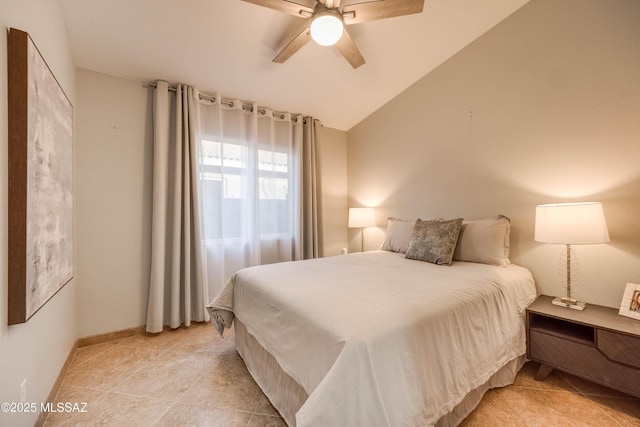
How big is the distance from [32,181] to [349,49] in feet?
6.99

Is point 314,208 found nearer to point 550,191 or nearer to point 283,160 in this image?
point 283,160

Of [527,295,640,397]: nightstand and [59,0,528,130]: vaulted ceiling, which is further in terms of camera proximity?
[59,0,528,130]: vaulted ceiling

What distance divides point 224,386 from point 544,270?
103 inches

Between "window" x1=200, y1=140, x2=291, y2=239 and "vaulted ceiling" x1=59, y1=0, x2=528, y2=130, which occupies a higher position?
"vaulted ceiling" x1=59, y1=0, x2=528, y2=130

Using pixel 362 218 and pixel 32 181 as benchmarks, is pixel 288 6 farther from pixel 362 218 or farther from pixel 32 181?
pixel 362 218

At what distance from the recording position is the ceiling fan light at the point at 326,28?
164 centimetres

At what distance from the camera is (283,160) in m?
3.40

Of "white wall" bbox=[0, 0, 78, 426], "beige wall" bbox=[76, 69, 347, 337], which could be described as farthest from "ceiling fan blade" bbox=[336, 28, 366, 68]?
"beige wall" bbox=[76, 69, 347, 337]

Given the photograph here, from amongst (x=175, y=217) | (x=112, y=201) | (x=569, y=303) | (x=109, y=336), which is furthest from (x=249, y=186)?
(x=569, y=303)

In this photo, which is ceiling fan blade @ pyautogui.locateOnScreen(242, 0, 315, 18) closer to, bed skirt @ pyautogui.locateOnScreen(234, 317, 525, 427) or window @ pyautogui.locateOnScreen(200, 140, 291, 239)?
window @ pyautogui.locateOnScreen(200, 140, 291, 239)

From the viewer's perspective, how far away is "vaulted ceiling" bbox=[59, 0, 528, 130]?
1.92 metres

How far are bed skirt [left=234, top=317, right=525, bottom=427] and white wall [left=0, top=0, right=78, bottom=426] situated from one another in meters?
1.08

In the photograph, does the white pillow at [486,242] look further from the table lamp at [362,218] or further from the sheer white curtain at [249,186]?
the sheer white curtain at [249,186]

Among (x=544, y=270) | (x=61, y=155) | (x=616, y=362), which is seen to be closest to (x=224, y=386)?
(x=61, y=155)
